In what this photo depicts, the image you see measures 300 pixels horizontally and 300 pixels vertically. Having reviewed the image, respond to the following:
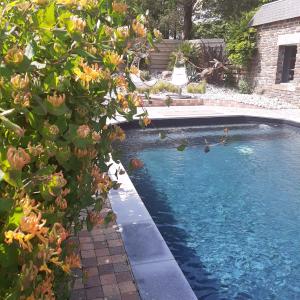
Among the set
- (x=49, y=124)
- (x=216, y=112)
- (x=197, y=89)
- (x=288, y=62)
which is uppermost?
(x=49, y=124)

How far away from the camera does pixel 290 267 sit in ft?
12.5

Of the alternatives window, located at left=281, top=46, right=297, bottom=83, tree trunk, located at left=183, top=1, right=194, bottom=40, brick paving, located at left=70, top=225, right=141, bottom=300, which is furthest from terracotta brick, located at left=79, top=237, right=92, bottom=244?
tree trunk, located at left=183, top=1, right=194, bottom=40

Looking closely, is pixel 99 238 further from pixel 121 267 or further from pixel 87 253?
pixel 121 267

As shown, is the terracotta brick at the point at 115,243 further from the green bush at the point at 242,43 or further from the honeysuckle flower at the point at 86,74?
the green bush at the point at 242,43

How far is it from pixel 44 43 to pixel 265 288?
3.03 meters

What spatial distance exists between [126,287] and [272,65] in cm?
1304

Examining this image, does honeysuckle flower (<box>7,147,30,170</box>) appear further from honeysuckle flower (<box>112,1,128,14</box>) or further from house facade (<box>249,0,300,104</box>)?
house facade (<box>249,0,300,104</box>)

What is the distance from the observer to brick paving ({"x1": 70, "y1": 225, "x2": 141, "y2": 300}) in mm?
2535

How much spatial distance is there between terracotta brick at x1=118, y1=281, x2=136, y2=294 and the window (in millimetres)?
12853

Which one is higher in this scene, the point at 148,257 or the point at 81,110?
the point at 81,110

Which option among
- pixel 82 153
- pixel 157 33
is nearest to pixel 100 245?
pixel 82 153

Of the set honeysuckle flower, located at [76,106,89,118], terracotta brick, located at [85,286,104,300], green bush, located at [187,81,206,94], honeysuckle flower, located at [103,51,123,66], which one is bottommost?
green bush, located at [187,81,206,94]

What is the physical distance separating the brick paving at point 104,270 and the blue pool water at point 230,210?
91 centimetres

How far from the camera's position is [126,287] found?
262 cm
